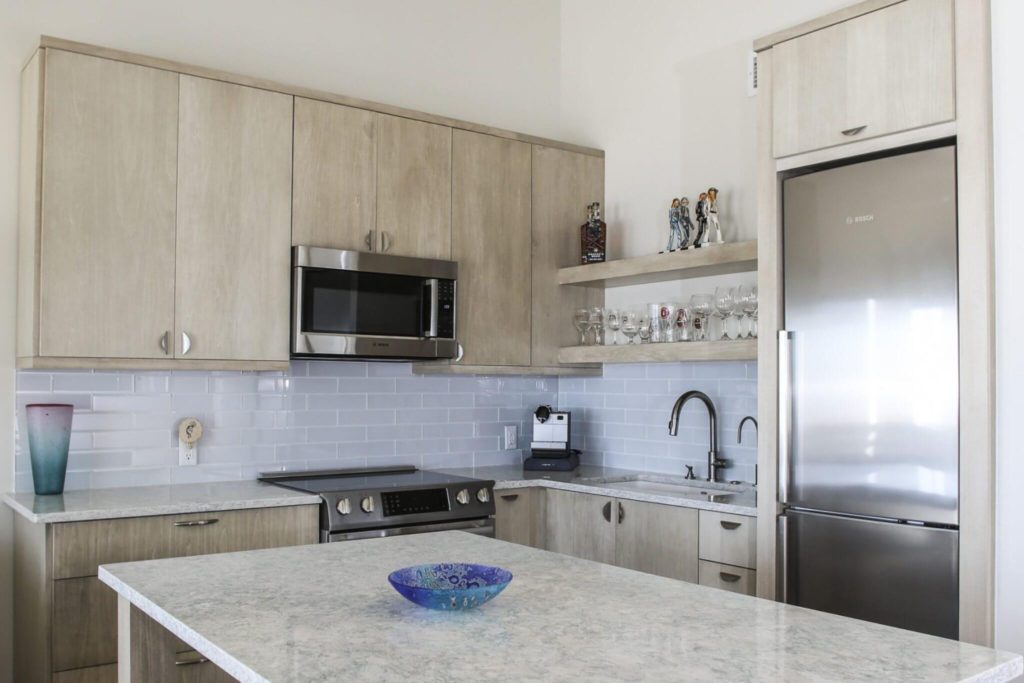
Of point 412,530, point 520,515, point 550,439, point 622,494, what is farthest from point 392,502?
point 550,439

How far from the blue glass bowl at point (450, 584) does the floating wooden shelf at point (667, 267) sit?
2293 mm

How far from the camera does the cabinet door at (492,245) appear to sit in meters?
4.56

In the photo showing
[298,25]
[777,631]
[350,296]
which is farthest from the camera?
[298,25]

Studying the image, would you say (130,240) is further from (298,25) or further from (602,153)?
(602,153)

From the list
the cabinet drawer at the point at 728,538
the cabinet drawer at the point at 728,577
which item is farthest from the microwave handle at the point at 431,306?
the cabinet drawer at the point at 728,577

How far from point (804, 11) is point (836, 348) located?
1742 mm

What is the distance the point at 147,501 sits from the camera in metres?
3.48

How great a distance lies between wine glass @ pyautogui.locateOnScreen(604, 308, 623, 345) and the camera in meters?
4.65

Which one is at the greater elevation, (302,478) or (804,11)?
(804,11)

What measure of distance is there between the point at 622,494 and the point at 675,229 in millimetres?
1238

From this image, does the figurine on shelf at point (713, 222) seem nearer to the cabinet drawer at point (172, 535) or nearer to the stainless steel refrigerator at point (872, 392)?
the stainless steel refrigerator at point (872, 392)

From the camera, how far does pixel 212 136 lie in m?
3.81

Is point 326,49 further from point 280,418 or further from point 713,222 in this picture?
point 713,222

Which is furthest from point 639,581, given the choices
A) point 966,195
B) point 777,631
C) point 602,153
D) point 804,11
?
point 602,153
